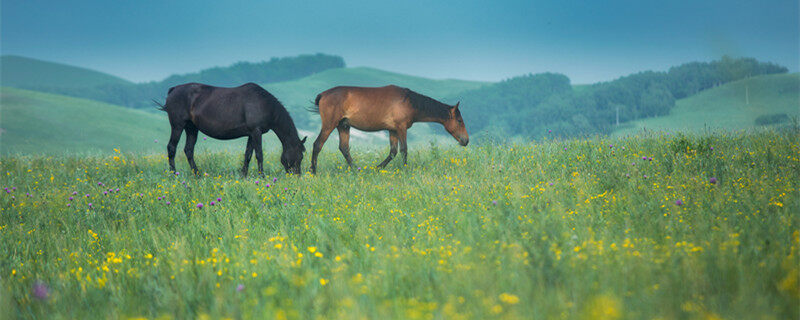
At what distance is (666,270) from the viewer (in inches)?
128

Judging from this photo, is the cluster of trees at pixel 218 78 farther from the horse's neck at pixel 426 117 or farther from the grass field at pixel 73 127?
the horse's neck at pixel 426 117

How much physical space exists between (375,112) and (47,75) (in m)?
175

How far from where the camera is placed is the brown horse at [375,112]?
10.7 metres

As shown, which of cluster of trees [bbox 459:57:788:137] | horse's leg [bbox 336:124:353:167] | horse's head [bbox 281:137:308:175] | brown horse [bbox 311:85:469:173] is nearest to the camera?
horse's head [bbox 281:137:308:175]

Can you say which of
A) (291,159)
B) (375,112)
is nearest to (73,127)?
(291,159)

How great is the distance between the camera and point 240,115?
1018 cm

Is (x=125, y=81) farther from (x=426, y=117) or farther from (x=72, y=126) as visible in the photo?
(x=426, y=117)

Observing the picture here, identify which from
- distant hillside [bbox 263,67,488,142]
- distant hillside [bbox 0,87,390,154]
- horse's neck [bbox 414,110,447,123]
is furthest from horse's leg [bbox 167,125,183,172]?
distant hillside [bbox 263,67,488,142]

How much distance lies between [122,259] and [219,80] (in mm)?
166791

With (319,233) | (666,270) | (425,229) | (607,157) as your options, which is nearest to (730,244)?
(666,270)

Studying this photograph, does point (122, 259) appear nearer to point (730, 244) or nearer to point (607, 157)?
point (730, 244)

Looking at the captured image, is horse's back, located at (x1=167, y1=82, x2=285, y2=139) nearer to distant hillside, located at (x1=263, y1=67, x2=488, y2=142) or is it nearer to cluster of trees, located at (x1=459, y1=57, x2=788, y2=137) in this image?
cluster of trees, located at (x1=459, y1=57, x2=788, y2=137)

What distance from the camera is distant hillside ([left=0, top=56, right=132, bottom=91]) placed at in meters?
132

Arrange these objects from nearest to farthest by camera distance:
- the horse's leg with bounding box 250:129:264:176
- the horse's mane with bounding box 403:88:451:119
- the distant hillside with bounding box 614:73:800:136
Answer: the horse's leg with bounding box 250:129:264:176 < the horse's mane with bounding box 403:88:451:119 < the distant hillside with bounding box 614:73:800:136
